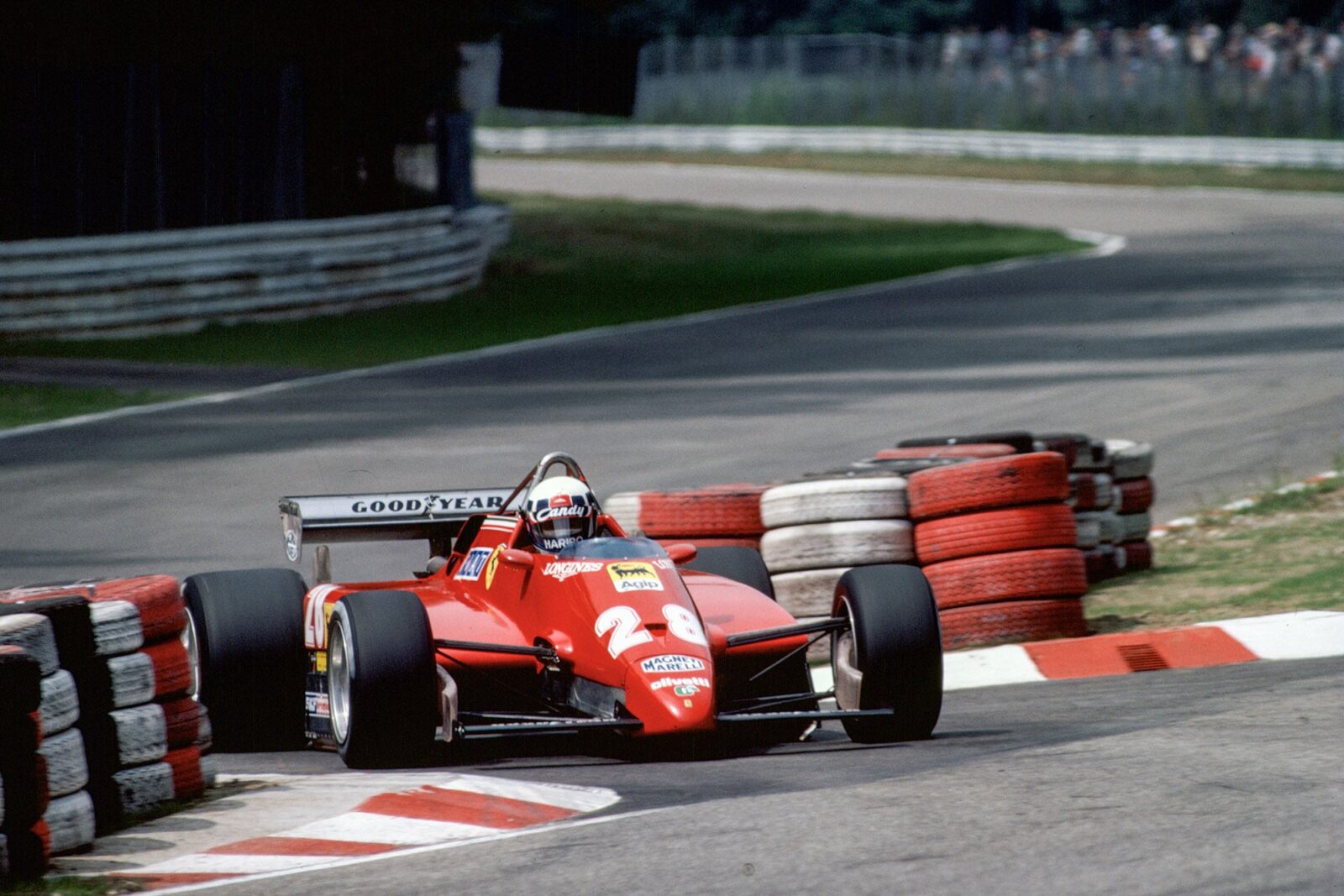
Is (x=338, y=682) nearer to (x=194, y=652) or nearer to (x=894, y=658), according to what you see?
(x=194, y=652)

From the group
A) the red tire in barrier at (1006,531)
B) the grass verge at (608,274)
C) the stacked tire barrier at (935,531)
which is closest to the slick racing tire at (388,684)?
the stacked tire barrier at (935,531)

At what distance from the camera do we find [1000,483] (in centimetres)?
921

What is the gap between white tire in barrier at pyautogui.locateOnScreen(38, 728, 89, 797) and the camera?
5992mm

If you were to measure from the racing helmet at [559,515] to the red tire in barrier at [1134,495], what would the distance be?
156 inches

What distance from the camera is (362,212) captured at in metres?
25.2

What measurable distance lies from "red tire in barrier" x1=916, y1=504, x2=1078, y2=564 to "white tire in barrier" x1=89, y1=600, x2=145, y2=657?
150 inches

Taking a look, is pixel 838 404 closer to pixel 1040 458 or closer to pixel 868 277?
pixel 1040 458

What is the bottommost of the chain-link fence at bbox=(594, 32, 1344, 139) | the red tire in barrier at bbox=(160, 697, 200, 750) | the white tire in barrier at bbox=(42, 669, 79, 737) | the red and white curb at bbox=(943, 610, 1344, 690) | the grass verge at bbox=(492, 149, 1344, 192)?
the red and white curb at bbox=(943, 610, 1344, 690)

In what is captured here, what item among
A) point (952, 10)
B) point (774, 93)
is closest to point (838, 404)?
point (774, 93)

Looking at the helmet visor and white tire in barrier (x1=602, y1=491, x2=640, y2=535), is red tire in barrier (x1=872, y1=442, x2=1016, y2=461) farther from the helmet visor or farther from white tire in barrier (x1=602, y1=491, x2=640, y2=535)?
the helmet visor

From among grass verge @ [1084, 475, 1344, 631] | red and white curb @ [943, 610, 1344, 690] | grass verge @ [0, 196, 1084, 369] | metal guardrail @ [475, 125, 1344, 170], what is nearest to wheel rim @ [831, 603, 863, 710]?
red and white curb @ [943, 610, 1344, 690]

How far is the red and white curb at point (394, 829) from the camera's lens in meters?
5.67

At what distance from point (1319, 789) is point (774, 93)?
54.9 metres

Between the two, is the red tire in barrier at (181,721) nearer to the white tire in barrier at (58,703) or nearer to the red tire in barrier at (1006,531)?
the white tire in barrier at (58,703)
